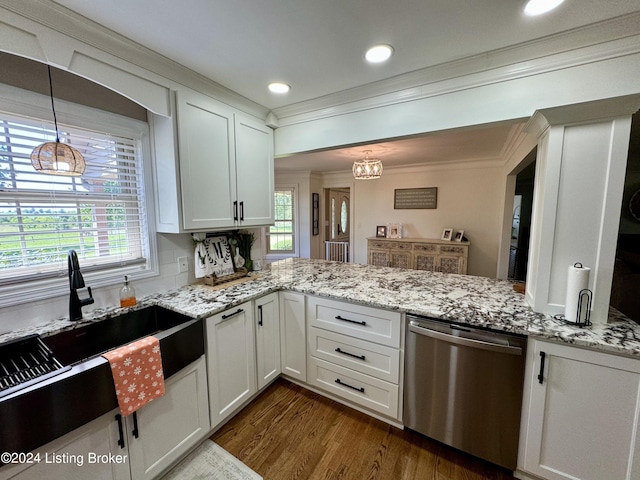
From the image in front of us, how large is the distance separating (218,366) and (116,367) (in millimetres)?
649

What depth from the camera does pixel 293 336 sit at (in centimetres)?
217

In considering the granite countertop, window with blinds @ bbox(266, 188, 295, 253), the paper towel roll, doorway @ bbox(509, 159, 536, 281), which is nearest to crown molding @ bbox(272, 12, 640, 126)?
the paper towel roll

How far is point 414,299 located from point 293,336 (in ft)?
3.39

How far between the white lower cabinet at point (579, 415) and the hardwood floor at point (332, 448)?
0.33 meters

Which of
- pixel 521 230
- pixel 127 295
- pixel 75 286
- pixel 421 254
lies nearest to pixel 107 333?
pixel 127 295

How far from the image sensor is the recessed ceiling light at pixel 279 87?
1894mm

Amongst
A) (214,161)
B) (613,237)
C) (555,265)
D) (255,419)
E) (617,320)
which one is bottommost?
(255,419)


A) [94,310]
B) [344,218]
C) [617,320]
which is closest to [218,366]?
[94,310]

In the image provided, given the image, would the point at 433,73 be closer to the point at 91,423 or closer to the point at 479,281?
the point at 479,281

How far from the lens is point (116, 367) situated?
1.16 m

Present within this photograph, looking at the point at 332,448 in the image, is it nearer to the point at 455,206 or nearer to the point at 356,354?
the point at 356,354

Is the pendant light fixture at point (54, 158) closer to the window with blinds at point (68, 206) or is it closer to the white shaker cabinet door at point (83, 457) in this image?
the window with blinds at point (68, 206)

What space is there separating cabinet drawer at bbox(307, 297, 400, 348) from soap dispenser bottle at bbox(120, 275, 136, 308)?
3.93ft

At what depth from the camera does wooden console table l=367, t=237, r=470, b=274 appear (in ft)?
14.4
